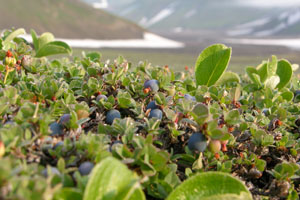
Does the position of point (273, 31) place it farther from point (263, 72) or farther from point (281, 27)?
point (263, 72)

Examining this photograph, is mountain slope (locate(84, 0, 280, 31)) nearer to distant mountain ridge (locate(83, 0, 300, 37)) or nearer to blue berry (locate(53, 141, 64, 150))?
distant mountain ridge (locate(83, 0, 300, 37))

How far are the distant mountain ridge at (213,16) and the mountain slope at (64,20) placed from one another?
25818 mm

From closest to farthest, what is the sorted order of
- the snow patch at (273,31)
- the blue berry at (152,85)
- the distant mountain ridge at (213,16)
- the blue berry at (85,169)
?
the blue berry at (85,169), the blue berry at (152,85), the snow patch at (273,31), the distant mountain ridge at (213,16)

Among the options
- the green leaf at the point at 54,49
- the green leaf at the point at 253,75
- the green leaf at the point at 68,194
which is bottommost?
the green leaf at the point at 68,194

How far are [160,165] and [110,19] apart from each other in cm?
1649

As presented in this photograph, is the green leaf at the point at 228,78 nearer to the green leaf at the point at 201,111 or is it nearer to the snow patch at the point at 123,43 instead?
the green leaf at the point at 201,111

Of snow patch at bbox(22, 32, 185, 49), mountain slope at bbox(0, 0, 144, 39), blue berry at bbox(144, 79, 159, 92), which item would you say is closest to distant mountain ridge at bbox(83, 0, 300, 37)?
snow patch at bbox(22, 32, 185, 49)

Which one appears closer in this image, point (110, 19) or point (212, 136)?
point (212, 136)

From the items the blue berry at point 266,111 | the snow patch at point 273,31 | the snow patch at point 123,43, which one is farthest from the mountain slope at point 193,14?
the blue berry at point 266,111

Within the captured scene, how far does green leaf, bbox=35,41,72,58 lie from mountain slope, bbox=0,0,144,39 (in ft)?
37.8

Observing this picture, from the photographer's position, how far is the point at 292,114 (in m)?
1.32

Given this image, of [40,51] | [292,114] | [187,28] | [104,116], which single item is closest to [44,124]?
[104,116]

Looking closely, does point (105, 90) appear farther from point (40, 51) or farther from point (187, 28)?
point (187, 28)

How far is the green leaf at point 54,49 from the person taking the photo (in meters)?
1.49
